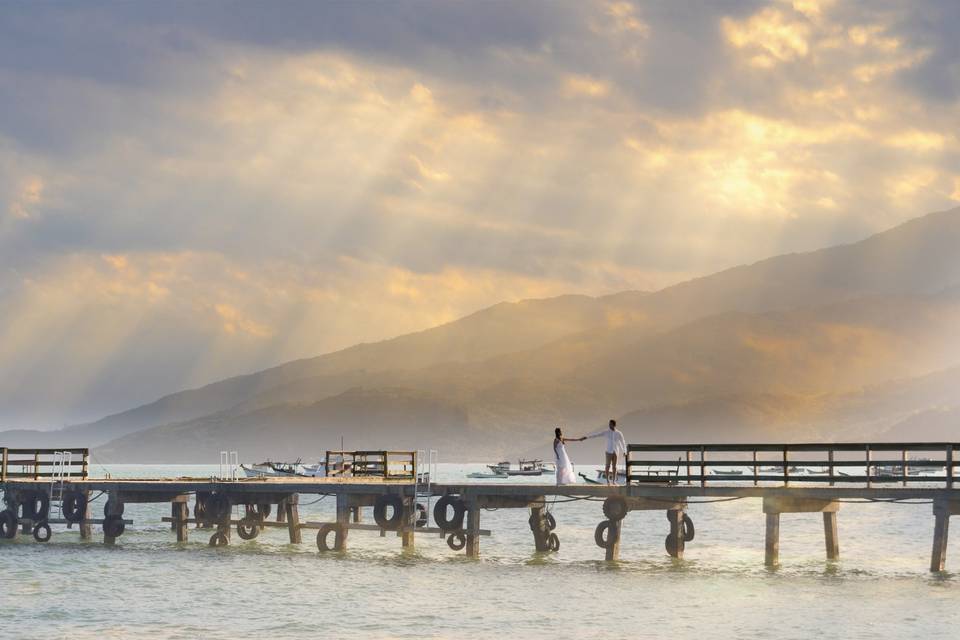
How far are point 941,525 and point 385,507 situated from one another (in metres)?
20.3

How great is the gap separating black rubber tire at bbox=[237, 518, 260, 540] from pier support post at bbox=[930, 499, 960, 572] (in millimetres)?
29088

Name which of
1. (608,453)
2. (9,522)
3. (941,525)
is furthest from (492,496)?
→ (9,522)

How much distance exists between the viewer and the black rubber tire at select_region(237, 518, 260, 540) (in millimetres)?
55531

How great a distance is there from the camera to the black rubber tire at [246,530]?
5553 cm

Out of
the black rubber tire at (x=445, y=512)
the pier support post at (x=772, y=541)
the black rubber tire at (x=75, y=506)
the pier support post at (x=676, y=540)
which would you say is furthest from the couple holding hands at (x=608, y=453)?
the black rubber tire at (x=75, y=506)

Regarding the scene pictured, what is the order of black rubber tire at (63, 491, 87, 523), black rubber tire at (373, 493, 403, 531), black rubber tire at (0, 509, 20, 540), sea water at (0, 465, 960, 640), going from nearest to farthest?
sea water at (0, 465, 960, 640) < black rubber tire at (373, 493, 403, 531) < black rubber tire at (63, 491, 87, 523) < black rubber tire at (0, 509, 20, 540)

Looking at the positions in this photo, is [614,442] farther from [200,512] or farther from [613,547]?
[200,512]

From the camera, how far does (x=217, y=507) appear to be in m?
52.4

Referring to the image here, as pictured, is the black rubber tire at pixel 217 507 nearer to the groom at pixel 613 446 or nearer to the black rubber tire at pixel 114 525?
the black rubber tire at pixel 114 525

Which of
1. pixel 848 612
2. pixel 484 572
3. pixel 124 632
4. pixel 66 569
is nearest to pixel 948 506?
pixel 848 612

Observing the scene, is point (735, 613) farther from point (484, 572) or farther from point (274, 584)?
point (274, 584)

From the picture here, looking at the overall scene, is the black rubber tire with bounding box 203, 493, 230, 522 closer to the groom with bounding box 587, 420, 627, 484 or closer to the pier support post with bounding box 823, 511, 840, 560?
the groom with bounding box 587, 420, 627, 484

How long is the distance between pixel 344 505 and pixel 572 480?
1000 cm

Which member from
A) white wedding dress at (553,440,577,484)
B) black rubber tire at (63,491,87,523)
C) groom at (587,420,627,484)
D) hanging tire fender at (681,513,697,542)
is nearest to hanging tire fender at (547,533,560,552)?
hanging tire fender at (681,513,697,542)
